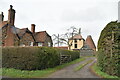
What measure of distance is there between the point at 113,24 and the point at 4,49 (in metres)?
11.4

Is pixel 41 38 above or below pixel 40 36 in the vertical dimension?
below

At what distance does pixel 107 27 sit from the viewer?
13375 mm

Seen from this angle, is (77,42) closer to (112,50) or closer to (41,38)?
(41,38)

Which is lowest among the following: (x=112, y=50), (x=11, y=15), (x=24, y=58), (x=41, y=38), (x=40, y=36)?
(x=24, y=58)

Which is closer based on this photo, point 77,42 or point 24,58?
point 24,58

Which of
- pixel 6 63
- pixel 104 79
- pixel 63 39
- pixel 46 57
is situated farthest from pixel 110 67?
pixel 63 39

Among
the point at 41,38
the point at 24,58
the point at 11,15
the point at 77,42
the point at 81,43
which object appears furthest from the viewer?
the point at 77,42

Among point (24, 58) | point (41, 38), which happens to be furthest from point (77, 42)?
point (24, 58)

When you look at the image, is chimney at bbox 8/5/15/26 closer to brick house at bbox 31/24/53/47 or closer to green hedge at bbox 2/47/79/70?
brick house at bbox 31/24/53/47

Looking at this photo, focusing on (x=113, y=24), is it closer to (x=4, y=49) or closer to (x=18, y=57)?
(x=18, y=57)

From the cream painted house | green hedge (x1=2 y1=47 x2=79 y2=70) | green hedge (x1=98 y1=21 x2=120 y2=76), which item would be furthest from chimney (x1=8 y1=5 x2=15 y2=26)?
the cream painted house

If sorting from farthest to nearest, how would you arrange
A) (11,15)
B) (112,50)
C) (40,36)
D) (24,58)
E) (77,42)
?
(77,42) < (40,36) < (11,15) < (24,58) < (112,50)

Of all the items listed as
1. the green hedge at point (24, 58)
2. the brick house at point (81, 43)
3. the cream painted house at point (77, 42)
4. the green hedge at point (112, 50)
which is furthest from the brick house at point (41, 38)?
the green hedge at point (112, 50)

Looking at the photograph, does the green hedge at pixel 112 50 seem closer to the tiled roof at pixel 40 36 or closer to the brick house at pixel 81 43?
the tiled roof at pixel 40 36
